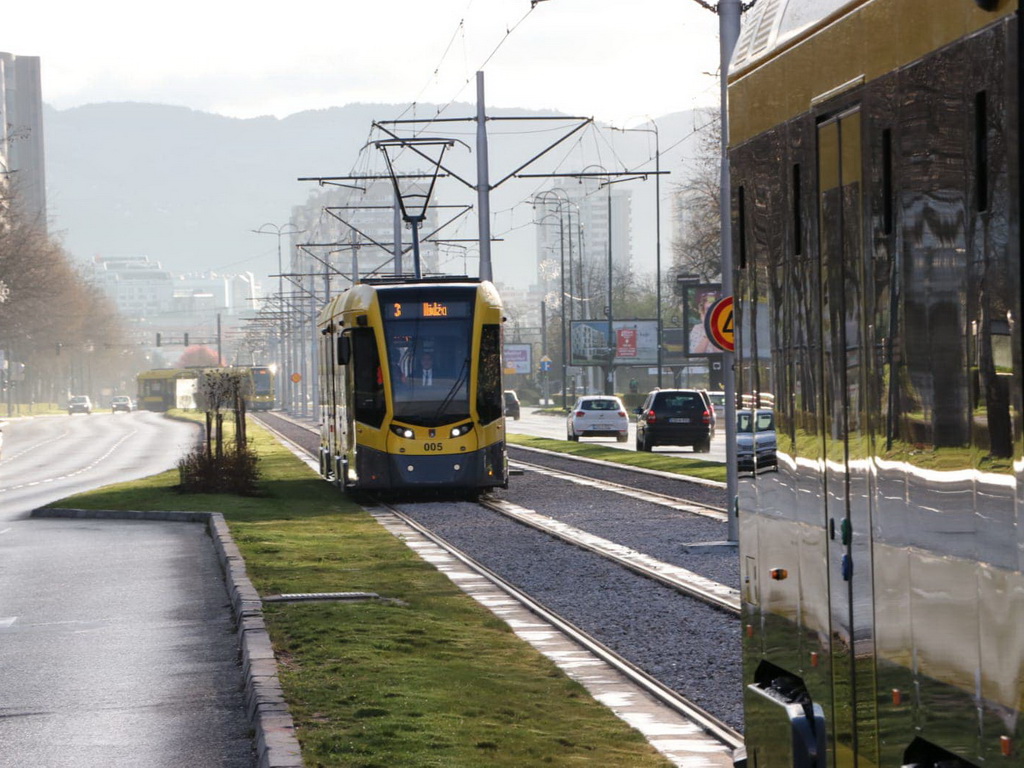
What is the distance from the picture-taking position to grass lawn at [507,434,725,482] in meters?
36.4

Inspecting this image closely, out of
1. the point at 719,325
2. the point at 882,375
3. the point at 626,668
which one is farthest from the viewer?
the point at 719,325

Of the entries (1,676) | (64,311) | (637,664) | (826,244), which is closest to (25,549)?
(1,676)

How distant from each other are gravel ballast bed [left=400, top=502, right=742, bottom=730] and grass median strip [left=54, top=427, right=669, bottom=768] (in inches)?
26.9

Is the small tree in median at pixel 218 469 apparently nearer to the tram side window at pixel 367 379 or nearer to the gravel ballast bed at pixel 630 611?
the tram side window at pixel 367 379

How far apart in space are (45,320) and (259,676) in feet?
397

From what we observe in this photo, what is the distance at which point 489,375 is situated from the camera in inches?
1118

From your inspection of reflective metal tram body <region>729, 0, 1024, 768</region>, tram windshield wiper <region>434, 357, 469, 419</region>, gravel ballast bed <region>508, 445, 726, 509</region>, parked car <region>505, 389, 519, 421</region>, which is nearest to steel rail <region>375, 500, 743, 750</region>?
reflective metal tram body <region>729, 0, 1024, 768</region>

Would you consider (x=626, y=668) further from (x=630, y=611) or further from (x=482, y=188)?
(x=482, y=188)

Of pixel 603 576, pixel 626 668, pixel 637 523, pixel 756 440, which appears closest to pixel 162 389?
pixel 637 523

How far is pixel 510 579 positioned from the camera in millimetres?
17578

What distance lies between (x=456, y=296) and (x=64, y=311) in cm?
11371

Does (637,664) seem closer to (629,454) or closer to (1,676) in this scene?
(1,676)

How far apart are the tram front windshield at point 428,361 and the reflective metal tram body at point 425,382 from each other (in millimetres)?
14

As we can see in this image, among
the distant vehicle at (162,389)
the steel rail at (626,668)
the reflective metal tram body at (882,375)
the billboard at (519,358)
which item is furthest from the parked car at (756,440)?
the distant vehicle at (162,389)
